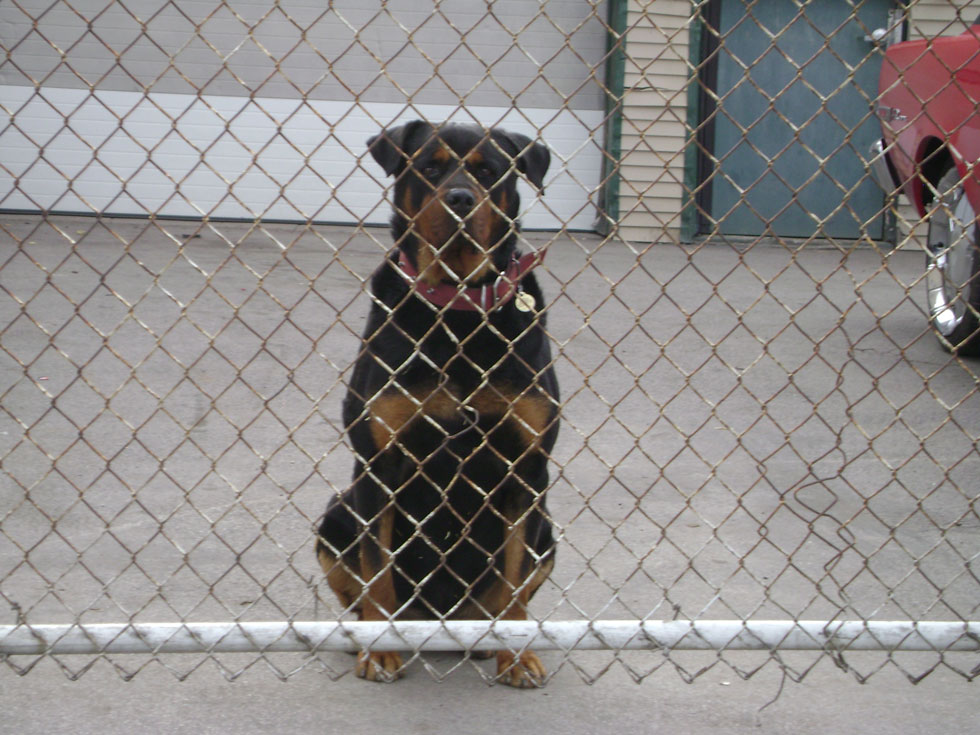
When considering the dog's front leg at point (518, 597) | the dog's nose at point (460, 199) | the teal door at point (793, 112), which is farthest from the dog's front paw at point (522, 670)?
the teal door at point (793, 112)

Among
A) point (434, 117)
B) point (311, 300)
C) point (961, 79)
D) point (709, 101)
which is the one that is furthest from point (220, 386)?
point (709, 101)

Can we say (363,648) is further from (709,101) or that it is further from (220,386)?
(709,101)

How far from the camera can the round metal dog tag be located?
9.04 feet

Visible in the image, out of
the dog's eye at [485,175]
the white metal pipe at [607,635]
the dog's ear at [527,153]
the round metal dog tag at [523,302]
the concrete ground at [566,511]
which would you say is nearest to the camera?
the white metal pipe at [607,635]

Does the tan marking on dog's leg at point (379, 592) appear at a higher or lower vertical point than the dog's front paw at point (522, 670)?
higher

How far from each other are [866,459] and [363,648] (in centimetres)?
320

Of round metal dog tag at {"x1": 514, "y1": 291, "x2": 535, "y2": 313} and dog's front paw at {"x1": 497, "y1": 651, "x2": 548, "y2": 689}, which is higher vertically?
round metal dog tag at {"x1": 514, "y1": 291, "x2": 535, "y2": 313}

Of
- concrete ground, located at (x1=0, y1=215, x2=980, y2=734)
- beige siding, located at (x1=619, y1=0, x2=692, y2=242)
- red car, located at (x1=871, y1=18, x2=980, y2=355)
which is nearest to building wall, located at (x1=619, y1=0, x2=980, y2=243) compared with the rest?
beige siding, located at (x1=619, y1=0, x2=692, y2=242)

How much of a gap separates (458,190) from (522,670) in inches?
Answer: 51.8

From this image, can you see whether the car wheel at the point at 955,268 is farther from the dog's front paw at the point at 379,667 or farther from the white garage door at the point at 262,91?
the white garage door at the point at 262,91

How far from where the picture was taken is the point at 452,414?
2.77 metres

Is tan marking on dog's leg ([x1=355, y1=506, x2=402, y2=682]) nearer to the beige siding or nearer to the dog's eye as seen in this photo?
the dog's eye

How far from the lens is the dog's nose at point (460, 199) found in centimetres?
281

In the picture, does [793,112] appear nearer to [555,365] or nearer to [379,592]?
[555,365]
